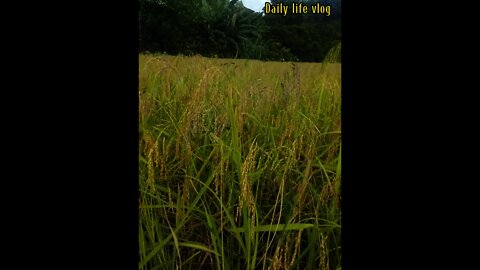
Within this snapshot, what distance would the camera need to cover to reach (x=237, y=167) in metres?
1.18

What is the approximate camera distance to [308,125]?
1.27 m

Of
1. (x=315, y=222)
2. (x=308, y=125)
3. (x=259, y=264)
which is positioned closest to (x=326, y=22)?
(x=308, y=125)

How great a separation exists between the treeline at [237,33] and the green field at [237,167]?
3 centimetres

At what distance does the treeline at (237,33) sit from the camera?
128cm

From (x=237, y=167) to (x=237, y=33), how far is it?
0.38 meters

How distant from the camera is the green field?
3.69ft

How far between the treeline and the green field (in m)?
0.03

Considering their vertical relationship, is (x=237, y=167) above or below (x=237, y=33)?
below

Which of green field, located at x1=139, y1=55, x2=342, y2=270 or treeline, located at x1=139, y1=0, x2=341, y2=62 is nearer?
green field, located at x1=139, y1=55, x2=342, y2=270

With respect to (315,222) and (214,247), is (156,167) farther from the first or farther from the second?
(315,222)

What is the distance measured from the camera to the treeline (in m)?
1.28

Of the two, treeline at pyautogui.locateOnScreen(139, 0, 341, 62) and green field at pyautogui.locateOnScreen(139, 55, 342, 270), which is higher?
treeline at pyautogui.locateOnScreen(139, 0, 341, 62)

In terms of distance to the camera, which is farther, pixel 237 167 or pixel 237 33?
pixel 237 33
